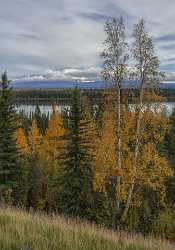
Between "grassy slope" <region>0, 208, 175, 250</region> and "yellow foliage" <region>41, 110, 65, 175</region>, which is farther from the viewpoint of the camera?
"yellow foliage" <region>41, 110, 65, 175</region>

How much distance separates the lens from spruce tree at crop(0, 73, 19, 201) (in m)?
35.0

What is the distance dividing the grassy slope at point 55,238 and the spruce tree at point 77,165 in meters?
23.6

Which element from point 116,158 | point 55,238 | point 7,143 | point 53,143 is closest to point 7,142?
point 7,143

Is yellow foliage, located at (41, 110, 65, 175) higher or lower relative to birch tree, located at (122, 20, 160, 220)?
lower

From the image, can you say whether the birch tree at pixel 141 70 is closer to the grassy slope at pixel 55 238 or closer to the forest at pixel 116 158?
the forest at pixel 116 158

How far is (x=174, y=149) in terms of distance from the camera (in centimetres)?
5962

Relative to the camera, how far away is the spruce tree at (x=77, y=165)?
3231 cm

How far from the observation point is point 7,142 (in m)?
35.1

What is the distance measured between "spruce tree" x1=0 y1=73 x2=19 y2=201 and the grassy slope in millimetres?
26598

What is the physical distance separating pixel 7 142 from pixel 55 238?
28486 millimetres

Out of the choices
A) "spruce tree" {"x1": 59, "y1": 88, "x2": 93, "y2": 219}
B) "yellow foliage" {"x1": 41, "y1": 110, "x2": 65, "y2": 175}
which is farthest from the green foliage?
"yellow foliage" {"x1": 41, "y1": 110, "x2": 65, "y2": 175}

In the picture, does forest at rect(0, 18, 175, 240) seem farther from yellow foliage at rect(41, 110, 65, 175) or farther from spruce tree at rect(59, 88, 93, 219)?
yellow foliage at rect(41, 110, 65, 175)

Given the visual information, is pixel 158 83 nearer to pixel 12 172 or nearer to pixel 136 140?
pixel 136 140

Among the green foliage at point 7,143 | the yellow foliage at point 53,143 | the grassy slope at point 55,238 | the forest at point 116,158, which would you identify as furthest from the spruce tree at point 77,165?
the grassy slope at point 55,238
